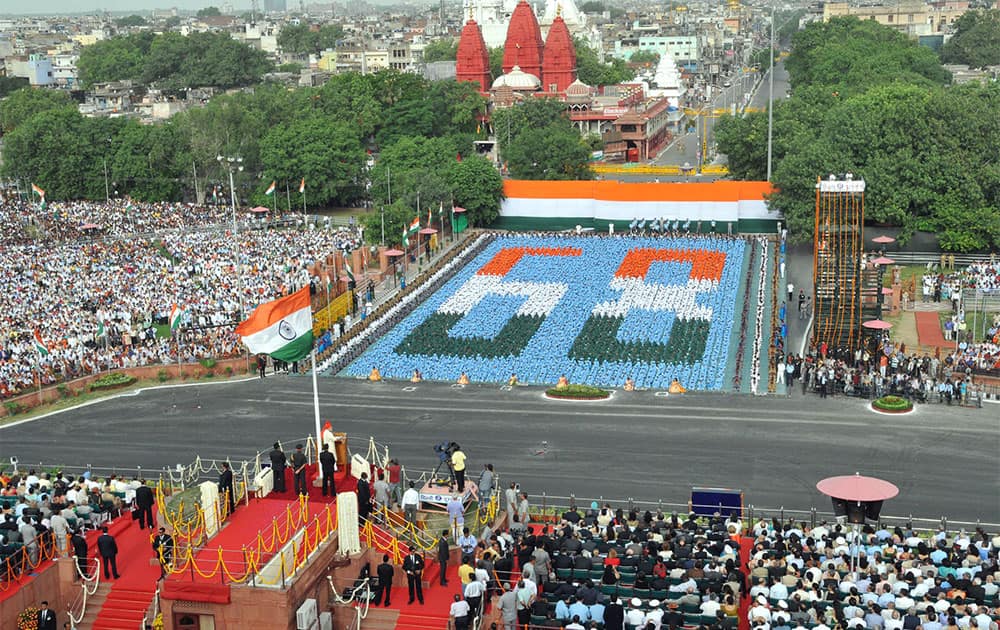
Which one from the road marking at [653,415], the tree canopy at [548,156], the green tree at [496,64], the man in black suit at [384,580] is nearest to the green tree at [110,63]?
the green tree at [496,64]

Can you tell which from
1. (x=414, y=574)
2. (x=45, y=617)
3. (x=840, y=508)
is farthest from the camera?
(x=840, y=508)

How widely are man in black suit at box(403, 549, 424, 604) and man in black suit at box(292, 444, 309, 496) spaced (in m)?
3.66

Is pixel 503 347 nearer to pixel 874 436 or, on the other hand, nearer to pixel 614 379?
pixel 614 379

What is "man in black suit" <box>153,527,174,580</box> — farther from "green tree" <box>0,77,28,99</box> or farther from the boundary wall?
"green tree" <box>0,77,28,99</box>

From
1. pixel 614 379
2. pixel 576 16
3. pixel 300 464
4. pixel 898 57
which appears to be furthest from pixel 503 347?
pixel 576 16

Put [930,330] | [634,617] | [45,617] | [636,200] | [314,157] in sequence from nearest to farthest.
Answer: [634,617]
[45,617]
[930,330]
[636,200]
[314,157]

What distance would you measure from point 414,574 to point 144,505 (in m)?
6.28

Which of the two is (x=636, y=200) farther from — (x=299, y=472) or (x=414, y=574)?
(x=414, y=574)

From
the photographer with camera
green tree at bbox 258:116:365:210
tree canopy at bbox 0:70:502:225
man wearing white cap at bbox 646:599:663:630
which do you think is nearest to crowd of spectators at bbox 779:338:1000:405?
the photographer with camera

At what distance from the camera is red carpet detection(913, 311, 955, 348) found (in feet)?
136

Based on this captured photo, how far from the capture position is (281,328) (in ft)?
79.6

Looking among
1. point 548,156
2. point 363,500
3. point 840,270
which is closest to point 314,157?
point 548,156

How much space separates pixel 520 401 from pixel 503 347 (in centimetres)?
586

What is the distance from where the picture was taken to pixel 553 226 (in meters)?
66.7
